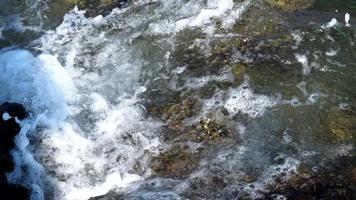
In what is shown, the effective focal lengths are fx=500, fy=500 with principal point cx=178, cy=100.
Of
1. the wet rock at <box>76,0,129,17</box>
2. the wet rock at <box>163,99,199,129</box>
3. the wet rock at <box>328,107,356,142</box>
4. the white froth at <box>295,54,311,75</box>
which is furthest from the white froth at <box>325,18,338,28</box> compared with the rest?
the wet rock at <box>76,0,129,17</box>

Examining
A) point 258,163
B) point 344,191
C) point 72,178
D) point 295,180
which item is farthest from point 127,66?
point 344,191

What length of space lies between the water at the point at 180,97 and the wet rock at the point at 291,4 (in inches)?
3.7

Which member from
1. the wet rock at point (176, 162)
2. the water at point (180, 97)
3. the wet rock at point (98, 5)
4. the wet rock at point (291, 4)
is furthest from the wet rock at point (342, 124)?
the wet rock at point (98, 5)

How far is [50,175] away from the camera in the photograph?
5449mm

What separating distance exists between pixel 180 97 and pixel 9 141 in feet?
6.86

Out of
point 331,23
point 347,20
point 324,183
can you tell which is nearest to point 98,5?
point 331,23

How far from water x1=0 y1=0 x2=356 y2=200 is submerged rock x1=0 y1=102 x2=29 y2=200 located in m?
0.10

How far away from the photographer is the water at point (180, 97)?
531cm

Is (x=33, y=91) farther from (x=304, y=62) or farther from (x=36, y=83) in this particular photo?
(x=304, y=62)

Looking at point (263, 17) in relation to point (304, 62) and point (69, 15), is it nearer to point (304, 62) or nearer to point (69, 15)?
point (304, 62)

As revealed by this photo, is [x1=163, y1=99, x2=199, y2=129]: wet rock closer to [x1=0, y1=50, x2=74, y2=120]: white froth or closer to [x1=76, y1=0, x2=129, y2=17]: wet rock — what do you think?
[x1=0, y1=50, x2=74, y2=120]: white froth

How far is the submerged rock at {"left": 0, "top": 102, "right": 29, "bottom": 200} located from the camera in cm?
507

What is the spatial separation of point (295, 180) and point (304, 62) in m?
1.97

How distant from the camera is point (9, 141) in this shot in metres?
5.71
